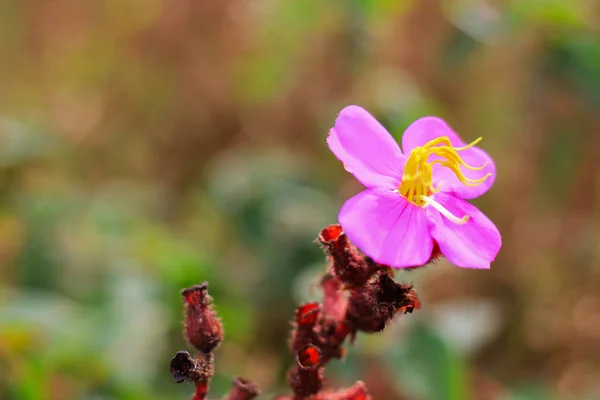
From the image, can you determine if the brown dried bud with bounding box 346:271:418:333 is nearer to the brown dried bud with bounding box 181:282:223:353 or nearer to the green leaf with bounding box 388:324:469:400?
the brown dried bud with bounding box 181:282:223:353

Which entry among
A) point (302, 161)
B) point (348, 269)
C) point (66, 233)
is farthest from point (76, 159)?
point (348, 269)

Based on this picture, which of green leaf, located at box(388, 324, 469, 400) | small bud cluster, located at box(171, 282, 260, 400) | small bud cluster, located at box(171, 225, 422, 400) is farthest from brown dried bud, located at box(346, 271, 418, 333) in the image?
green leaf, located at box(388, 324, 469, 400)

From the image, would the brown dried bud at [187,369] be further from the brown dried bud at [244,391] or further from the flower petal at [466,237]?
the flower petal at [466,237]

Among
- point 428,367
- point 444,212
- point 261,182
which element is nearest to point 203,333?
point 444,212

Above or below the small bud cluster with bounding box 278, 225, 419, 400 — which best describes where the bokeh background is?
below

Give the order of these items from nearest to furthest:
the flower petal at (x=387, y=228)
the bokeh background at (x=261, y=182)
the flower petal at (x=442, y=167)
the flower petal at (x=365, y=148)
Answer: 1. the flower petal at (x=387, y=228)
2. the flower petal at (x=365, y=148)
3. the flower petal at (x=442, y=167)
4. the bokeh background at (x=261, y=182)

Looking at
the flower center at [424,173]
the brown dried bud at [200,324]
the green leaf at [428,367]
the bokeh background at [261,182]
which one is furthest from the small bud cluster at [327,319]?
the green leaf at [428,367]

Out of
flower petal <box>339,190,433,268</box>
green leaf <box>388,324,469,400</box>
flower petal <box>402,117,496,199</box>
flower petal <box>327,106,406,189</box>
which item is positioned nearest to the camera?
flower petal <box>339,190,433,268</box>
